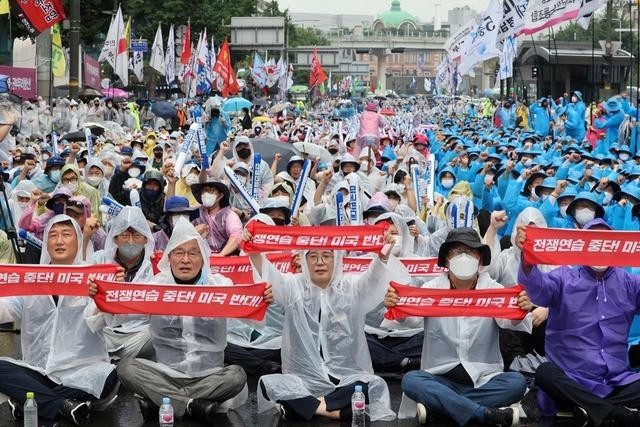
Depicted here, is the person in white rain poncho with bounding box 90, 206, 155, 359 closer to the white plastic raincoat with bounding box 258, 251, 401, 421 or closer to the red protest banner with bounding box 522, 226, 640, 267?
the white plastic raincoat with bounding box 258, 251, 401, 421

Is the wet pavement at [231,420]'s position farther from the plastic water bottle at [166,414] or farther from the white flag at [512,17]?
the white flag at [512,17]

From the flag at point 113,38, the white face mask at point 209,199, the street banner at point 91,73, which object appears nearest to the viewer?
the white face mask at point 209,199

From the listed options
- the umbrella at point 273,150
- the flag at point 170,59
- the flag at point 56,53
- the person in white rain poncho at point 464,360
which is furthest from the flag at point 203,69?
the person in white rain poncho at point 464,360

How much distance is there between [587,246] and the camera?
8.34 metres

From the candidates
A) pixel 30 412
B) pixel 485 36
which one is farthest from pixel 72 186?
pixel 485 36

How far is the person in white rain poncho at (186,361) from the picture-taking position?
850 cm

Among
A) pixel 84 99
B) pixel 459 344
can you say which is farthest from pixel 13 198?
pixel 84 99

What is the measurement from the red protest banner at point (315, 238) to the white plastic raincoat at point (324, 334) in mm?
122

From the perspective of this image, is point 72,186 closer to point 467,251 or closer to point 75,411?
point 75,411

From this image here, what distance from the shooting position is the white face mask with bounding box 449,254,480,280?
832 centimetres

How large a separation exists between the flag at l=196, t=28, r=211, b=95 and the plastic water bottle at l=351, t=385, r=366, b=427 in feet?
110

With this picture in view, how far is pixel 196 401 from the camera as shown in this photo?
850 centimetres

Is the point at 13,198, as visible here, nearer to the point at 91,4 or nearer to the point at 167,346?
the point at 167,346

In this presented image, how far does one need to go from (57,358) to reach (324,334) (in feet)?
5.65
